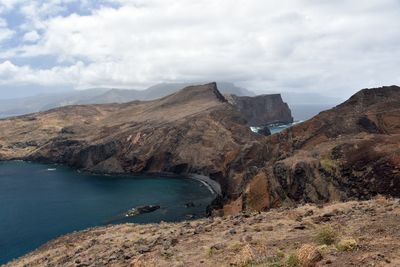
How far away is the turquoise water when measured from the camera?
3706 inches

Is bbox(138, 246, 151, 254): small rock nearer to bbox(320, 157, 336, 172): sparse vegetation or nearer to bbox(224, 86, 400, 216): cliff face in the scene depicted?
bbox(224, 86, 400, 216): cliff face

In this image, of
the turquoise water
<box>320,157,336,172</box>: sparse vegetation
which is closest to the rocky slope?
<box>320,157,336,172</box>: sparse vegetation

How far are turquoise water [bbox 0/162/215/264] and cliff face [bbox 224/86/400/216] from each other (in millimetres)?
27791

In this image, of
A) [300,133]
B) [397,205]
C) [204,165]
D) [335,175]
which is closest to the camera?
[397,205]

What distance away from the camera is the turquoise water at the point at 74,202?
9414cm

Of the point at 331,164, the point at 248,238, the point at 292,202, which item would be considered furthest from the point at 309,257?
the point at 331,164

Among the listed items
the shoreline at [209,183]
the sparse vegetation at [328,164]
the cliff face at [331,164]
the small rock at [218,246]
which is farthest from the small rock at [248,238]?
the shoreline at [209,183]

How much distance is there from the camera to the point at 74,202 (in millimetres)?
123625

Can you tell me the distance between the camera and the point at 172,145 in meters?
180

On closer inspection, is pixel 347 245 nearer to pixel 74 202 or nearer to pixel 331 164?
pixel 331 164

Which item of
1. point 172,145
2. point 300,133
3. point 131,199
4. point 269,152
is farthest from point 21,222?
point 172,145

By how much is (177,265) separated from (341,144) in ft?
163

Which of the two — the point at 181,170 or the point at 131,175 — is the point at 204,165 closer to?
the point at 181,170

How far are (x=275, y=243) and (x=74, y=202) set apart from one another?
4063 inches
